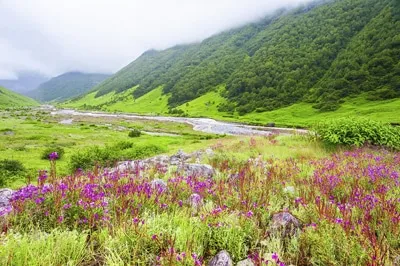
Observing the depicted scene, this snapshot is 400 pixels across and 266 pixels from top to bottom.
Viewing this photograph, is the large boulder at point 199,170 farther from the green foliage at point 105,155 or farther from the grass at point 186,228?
the green foliage at point 105,155

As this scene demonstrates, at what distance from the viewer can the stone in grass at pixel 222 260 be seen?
12.1 ft

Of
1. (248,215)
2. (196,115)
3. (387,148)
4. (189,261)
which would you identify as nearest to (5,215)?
(189,261)

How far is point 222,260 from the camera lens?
371 centimetres

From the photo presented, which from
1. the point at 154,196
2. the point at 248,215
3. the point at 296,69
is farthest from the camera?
the point at 296,69

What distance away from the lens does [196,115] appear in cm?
11888

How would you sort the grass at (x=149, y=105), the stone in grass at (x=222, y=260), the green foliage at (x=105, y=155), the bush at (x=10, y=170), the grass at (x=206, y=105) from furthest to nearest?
the grass at (x=149, y=105), the grass at (x=206, y=105), the green foliage at (x=105, y=155), the bush at (x=10, y=170), the stone in grass at (x=222, y=260)

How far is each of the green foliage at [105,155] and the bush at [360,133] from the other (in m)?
13.1

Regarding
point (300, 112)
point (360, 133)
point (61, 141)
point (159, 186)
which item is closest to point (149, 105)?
point (300, 112)

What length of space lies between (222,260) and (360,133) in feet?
52.3

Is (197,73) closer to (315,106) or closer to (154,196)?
(315,106)

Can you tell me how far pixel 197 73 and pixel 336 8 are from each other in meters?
88.6

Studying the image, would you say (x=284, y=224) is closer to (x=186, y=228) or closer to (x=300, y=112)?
(x=186, y=228)

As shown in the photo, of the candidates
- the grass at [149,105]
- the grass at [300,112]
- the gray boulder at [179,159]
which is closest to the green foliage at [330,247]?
the gray boulder at [179,159]

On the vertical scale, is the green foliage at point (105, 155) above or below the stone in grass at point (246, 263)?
below
